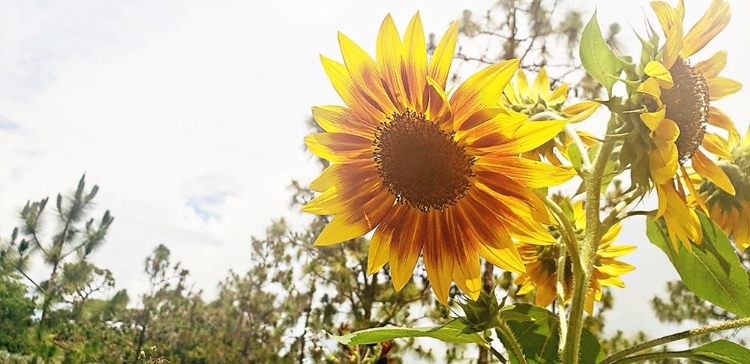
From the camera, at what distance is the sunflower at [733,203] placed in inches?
23.0

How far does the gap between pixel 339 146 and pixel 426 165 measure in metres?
0.07

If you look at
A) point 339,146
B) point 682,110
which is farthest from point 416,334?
point 682,110

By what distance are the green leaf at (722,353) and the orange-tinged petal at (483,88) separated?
0.27 m

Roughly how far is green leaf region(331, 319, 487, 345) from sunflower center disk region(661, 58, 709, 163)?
22cm

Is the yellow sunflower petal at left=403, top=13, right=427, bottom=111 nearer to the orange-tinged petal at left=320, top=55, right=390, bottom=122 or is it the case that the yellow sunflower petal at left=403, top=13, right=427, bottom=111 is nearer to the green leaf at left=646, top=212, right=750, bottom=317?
the orange-tinged petal at left=320, top=55, right=390, bottom=122

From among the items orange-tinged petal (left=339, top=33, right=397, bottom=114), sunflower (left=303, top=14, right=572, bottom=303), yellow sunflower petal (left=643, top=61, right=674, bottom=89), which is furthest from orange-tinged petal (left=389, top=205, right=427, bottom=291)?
yellow sunflower petal (left=643, top=61, right=674, bottom=89)

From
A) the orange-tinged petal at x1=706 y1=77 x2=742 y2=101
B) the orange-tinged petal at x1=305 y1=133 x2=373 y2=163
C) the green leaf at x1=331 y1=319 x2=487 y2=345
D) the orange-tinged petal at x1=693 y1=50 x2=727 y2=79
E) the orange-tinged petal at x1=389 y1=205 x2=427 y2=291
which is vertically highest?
the orange-tinged petal at x1=693 y1=50 x2=727 y2=79

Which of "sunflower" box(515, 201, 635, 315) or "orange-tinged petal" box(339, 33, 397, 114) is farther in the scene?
"sunflower" box(515, 201, 635, 315)

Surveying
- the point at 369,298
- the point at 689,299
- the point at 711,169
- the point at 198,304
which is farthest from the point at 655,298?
the point at 198,304

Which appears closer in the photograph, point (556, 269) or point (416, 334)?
point (416, 334)

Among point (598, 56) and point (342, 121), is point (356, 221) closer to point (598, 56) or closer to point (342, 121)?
point (342, 121)

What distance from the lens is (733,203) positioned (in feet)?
1.94

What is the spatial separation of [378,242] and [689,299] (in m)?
4.70

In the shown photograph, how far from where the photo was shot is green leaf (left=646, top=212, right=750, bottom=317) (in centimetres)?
52
